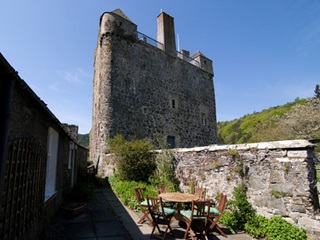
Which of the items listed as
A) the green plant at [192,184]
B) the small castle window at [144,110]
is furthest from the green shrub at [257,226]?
the small castle window at [144,110]

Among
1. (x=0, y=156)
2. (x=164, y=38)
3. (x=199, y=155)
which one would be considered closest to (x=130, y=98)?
(x=164, y=38)

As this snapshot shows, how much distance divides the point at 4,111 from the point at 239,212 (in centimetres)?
552

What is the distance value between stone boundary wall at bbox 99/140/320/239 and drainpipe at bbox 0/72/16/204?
17.6 feet

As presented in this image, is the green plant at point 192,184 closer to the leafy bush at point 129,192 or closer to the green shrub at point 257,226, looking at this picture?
the leafy bush at point 129,192

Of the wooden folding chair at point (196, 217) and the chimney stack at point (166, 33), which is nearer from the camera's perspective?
the wooden folding chair at point (196, 217)

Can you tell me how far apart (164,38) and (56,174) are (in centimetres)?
1568

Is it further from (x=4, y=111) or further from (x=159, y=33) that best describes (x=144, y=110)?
(x=4, y=111)

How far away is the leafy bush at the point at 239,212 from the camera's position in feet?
16.6

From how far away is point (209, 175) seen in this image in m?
6.57

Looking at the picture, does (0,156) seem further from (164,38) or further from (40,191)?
(164,38)

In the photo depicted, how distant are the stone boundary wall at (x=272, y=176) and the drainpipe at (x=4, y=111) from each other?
536cm

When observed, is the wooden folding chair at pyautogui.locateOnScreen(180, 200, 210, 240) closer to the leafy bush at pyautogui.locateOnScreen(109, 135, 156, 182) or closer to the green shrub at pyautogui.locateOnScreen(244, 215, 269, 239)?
the green shrub at pyautogui.locateOnScreen(244, 215, 269, 239)

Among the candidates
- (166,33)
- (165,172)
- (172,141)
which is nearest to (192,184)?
(165,172)

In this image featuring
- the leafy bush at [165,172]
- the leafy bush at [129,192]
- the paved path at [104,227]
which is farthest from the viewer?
the leafy bush at [165,172]
